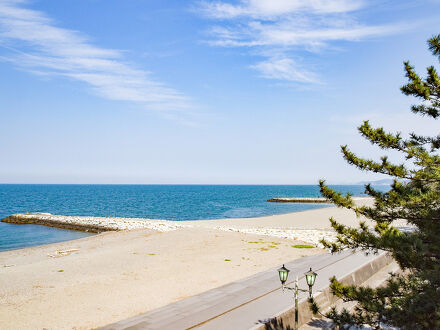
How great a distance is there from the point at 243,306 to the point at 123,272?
34.2 feet

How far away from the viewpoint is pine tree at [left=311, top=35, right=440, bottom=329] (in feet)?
24.8

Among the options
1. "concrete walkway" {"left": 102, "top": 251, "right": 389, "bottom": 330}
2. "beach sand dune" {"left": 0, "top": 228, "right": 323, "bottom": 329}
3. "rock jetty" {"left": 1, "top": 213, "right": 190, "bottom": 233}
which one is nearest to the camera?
"concrete walkway" {"left": 102, "top": 251, "right": 389, "bottom": 330}

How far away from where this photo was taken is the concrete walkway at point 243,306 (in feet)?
34.1

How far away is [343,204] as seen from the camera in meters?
9.62

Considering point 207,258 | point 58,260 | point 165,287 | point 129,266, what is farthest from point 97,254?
point 165,287

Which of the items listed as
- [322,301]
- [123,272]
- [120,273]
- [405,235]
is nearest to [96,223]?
[123,272]

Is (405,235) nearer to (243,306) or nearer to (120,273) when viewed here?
(243,306)

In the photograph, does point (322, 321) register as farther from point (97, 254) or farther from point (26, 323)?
point (97, 254)

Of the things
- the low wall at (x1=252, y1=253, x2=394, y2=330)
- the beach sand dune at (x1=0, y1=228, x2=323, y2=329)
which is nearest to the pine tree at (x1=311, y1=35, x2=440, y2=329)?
the low wall at (x1=252, y1=253, x2=394, y2=330)

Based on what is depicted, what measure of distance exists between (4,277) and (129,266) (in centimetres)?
762

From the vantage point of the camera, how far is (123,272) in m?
19.8

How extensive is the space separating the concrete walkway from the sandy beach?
60.4 inches

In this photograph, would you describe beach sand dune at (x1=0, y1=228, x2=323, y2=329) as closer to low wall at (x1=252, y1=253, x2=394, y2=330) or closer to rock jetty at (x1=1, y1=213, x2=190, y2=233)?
low wall at (x1=252, y1=253, x2=394, y2=330)

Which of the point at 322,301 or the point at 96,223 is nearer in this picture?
the point at 322,301
